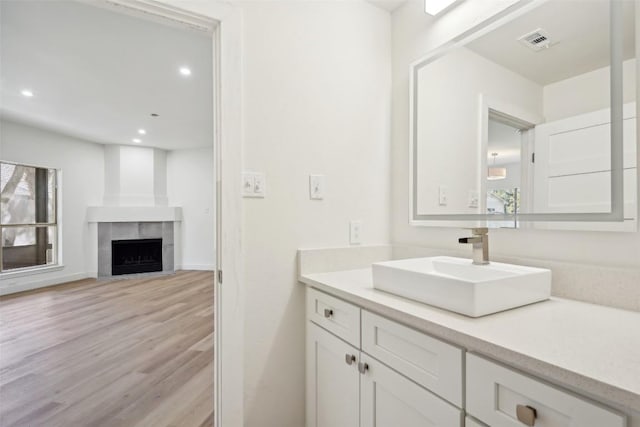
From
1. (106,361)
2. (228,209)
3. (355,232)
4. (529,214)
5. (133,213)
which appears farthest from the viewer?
(133,213)

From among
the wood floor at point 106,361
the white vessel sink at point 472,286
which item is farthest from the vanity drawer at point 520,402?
the wood floor at point 106,361

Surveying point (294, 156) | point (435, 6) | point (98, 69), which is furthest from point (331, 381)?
point (98, 69)

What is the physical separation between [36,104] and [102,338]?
9.91 feet

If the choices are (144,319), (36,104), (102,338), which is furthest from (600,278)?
(36,104)

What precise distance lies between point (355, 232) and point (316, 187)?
32 centimetres

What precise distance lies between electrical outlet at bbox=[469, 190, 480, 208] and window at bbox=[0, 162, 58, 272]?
596 cm

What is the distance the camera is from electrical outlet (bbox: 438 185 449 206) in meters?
1.46

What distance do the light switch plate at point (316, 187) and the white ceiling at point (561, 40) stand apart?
90cm

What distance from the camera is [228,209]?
124 cm

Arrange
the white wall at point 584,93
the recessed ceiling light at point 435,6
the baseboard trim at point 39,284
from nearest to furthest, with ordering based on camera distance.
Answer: the white wall at point 584,93 < the recessed ceiling light at point 435,6 < the baseboard trim at point 39,284

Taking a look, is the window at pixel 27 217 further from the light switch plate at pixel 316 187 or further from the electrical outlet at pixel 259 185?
the light switch plate at pixel 316 187

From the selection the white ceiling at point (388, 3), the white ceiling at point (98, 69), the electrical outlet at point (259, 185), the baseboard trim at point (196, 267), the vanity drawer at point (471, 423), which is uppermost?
the white ceiling at point (98, 69)

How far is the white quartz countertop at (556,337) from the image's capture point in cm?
51

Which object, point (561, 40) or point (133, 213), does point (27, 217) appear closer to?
point (133, 213)
